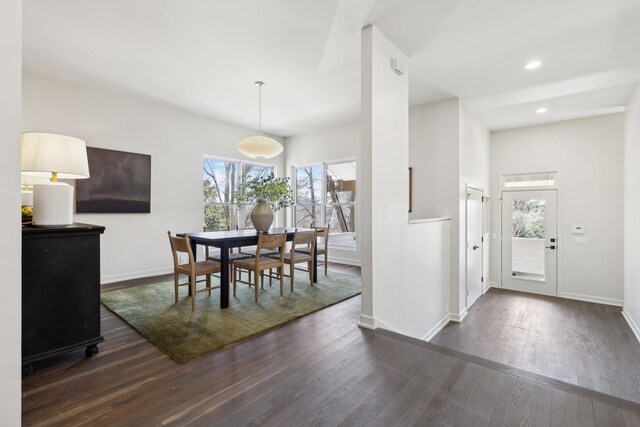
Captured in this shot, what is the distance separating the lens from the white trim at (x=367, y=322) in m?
2.68

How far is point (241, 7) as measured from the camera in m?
2.54

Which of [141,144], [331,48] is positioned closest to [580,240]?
[331,48]

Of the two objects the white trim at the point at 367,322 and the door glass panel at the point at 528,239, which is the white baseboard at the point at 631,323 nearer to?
the door glass panel at the point at 528,239

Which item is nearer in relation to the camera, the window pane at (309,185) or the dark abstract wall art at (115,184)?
the dark abstract wall art at (115,184)

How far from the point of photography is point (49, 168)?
2104 mm

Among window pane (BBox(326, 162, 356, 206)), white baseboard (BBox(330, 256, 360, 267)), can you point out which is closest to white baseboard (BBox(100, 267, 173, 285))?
white baseboard (BBox(330, 256, 360, 267))

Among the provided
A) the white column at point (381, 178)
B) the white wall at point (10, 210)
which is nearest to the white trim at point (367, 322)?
the white column at point (381, 178)

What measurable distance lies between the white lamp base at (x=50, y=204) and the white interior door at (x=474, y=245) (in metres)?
4.90

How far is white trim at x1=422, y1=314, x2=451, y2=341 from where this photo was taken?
12.3 ft

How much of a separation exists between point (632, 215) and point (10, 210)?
606cm

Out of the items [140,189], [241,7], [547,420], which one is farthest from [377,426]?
[140,189]

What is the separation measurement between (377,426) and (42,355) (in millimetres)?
2140

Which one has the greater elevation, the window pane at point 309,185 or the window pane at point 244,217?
the window pane at point 309,185

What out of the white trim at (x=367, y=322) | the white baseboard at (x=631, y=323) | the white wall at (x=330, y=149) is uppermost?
the white wall at (x=330, y=149)
